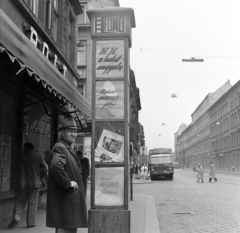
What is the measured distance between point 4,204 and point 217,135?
78008 millimetres

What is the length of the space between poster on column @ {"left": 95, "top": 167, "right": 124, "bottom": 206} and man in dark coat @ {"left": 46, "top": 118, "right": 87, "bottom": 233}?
2.13m

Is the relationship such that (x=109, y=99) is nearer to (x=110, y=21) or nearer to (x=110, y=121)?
(x=110, y=121)

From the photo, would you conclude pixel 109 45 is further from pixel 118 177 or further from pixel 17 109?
pixel 17 109

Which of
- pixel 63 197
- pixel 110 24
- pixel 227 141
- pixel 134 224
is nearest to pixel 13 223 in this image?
pixel 134 224

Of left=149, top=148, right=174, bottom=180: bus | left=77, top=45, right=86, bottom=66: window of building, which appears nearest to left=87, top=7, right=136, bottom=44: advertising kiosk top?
left=77, top=45, right=86, bottom=66: window of building

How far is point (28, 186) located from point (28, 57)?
3208 millimetres

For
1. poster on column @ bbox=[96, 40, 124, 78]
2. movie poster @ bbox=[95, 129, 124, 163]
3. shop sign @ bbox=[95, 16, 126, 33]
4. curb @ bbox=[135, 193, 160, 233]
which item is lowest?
curb @ bbox=[135, 193, 160, 233]

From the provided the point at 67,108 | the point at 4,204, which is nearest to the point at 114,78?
the point at 4,204

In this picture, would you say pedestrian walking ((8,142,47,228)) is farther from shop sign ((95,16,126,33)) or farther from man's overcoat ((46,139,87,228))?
man's overcoat ((46,139,87,228))

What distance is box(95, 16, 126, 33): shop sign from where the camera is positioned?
685 centimetres

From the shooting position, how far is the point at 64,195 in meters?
4.14

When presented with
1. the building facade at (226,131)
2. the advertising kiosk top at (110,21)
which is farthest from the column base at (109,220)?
the building facade at (226,131)

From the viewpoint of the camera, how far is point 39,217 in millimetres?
8883

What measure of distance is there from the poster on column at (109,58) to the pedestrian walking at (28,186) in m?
2.60
